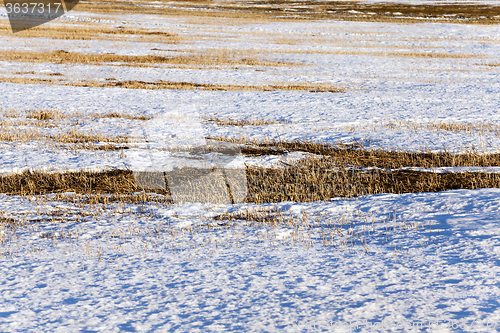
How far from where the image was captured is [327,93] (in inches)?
733

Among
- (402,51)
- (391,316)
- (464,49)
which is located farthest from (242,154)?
(464,49)

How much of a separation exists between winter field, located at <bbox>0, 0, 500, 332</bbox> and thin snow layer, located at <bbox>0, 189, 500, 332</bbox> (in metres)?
0.02

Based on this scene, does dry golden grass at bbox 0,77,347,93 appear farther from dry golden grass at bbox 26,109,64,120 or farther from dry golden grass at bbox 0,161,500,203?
dry golden grass at bbox 0,161,500,203

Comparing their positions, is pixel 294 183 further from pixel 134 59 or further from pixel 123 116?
pixel 134 59

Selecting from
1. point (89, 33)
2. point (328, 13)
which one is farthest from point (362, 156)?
point (328, 13)

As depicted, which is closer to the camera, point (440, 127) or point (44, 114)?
point (440, 127)

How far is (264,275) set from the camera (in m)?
5.43

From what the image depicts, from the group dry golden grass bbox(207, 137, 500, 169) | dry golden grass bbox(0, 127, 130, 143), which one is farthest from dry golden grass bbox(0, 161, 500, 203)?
dry golden grass bbox(0, 127, 130, 143)

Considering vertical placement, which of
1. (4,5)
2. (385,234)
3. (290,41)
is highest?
(4,5)

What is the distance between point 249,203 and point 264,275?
9.26 feet

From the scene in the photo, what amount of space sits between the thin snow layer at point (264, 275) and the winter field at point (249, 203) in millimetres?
24

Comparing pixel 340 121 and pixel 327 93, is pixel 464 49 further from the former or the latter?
pixel 340 121

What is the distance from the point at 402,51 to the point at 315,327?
29213 mm

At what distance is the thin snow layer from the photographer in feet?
14.6
